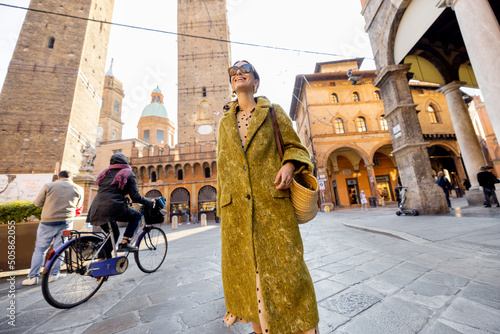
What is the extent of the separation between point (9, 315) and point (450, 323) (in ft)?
12.1

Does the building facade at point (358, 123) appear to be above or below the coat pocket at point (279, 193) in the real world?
above

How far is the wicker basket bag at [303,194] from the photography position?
1.06m

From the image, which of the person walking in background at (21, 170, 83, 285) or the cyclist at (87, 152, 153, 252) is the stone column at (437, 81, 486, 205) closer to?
the cyclist at (87, 152, 153, 252)

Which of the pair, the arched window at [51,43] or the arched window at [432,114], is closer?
the arched window at [51,43]

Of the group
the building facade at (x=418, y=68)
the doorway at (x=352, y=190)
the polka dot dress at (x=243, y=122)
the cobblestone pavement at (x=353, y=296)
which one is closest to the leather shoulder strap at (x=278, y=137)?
the polka dot dress at (x=243, y=122)

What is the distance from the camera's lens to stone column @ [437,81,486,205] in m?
7.08

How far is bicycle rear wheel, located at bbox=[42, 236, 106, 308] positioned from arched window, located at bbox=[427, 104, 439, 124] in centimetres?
2506

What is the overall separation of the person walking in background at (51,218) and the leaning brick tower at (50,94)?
11.8m

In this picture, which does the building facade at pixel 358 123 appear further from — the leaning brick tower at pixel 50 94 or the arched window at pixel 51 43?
the arched window at pixel 51 43

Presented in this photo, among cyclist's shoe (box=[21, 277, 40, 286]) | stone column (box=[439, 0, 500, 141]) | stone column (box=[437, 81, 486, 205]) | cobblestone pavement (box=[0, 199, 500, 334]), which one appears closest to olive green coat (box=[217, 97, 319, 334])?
cobblestone pavement (box=[0, 199, 500, 334])

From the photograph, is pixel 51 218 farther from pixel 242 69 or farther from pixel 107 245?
pixel 242 69

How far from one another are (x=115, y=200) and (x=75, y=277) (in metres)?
1.03

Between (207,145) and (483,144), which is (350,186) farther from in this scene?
(483,144)

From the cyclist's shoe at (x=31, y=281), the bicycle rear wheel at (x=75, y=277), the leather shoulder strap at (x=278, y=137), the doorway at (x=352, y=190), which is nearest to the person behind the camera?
the leather shoulder strap at (x=278, y=137)
